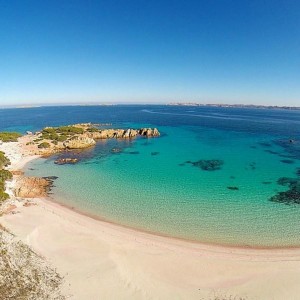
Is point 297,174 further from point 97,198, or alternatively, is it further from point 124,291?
point 124,291

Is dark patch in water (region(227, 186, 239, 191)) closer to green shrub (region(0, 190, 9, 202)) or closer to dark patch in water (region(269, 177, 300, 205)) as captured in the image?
dark patch in water (region(269, 177, 300, 205))

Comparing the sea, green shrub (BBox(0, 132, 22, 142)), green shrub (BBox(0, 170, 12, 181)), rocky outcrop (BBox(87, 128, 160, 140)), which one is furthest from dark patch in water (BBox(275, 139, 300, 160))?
green shrub (BBox(0, 132, 22, 142))

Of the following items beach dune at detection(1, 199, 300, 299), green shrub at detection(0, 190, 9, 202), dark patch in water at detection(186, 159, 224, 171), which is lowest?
beach dune at detection(1, 199, 300, 299)

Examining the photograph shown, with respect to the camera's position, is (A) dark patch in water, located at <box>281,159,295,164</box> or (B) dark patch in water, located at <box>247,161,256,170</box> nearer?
(B) dark patch in water, located at <box>247,161,256,170</box>

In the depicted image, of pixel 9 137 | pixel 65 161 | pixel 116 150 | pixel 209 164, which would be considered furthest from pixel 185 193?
pixel 9 137

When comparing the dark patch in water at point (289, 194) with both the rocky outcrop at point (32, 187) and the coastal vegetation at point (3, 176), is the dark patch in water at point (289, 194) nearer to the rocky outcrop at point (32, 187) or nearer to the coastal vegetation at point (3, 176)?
the rocky outcrop at point (32, 187)

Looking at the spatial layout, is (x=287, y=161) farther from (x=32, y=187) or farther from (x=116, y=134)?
(x=116, y=134)

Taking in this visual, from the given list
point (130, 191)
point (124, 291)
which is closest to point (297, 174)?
point (130, 191)

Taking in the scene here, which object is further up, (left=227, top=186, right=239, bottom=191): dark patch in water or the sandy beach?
(left=227, top=186, right=239, bottom=191): dark patch in water
